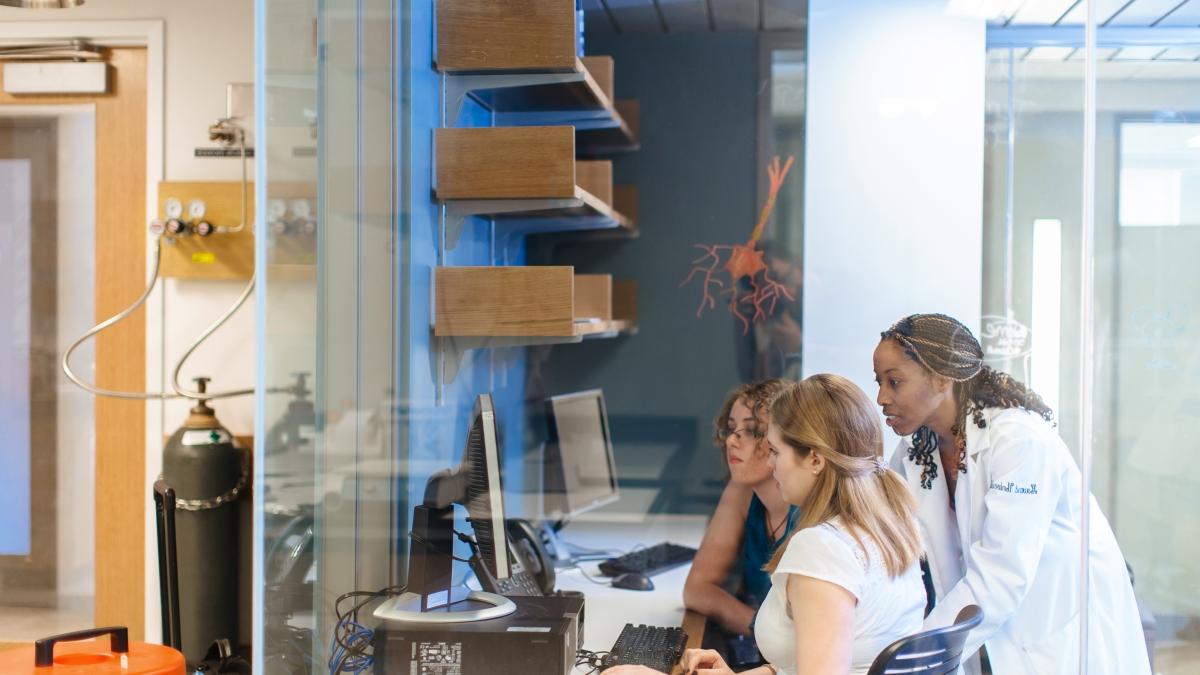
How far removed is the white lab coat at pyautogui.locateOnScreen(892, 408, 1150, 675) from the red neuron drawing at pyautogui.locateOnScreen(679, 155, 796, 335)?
67cm

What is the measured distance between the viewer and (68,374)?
9.91 feet

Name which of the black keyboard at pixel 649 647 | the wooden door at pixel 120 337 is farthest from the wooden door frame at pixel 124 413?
the black keyboard at pixel 649 647

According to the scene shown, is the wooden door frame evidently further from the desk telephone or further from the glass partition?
the desk telephone

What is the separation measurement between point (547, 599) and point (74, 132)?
2375 millimetres

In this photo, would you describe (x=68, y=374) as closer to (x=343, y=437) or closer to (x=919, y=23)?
(x=343, y=437)

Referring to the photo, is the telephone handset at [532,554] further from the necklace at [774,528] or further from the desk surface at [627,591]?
the necklace at [774,528]

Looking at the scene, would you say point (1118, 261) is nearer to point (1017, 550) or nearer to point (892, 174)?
point (892, 174)

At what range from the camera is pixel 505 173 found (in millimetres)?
2254

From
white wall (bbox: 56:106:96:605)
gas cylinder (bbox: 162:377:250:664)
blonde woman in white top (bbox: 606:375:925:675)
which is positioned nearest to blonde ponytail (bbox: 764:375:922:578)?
blonde woman in white top (bbox: 606:375:925:675)

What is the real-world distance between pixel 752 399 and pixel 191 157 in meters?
1.92

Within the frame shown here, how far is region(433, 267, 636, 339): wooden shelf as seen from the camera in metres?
2.27

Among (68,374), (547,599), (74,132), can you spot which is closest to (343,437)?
(547,599)

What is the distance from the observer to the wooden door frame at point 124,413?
315 centimetres

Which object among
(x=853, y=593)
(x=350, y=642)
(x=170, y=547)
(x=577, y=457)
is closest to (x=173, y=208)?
(x=170, y=547)
